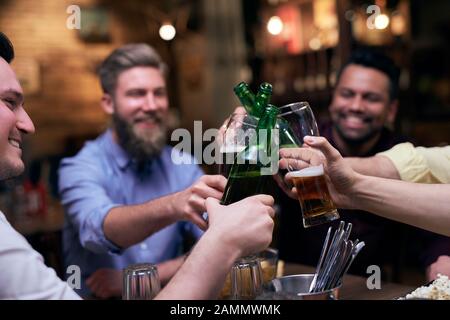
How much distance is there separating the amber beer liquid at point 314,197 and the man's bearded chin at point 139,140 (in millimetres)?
1052

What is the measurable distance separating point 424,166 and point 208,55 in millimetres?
4446

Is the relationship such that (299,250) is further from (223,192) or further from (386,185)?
(223,192)

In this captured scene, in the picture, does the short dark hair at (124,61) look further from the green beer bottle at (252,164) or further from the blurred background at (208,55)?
the green beer bottle at (252,164)

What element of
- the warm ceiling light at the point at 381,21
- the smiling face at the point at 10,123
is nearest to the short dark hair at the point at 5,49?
the smiling face at the point at 10,123

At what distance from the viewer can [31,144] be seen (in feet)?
18.0

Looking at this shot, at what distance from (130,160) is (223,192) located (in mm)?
1017

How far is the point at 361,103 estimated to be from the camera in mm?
2365

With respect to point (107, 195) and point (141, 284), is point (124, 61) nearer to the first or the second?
point (107, 195)

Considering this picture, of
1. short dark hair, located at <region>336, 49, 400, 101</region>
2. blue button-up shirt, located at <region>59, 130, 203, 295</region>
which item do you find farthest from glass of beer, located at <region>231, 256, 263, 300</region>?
short dark hair, located at <region>336, 49, 400, 101</region>

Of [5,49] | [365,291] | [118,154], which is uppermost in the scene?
[5,49]

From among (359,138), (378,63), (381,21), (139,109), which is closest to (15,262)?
(139,109)

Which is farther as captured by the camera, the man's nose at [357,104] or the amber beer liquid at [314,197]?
the man's nose at [357,104]

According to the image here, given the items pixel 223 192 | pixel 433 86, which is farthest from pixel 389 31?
pixel 223 192

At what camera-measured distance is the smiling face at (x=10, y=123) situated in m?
1.08
